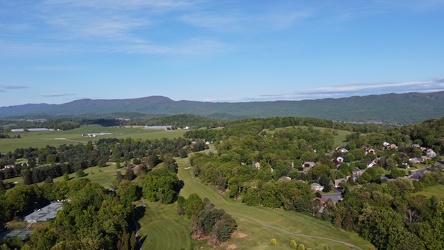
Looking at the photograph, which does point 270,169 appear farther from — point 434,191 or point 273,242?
point 273,242

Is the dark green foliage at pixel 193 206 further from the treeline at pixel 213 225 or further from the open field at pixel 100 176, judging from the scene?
the open field at pixel 100 176

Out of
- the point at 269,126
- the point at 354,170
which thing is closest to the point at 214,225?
the point at 354,170

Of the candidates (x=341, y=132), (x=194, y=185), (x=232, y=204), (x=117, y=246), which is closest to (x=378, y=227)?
(x=232, y=204)

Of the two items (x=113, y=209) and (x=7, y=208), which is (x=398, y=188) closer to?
(x=113, y=209)

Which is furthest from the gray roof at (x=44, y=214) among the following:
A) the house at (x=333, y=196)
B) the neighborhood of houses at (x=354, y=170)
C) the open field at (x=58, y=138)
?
the open field at (x=58, y=138)

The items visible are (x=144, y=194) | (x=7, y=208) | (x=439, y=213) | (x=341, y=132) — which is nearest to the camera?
(x=439, y=213)

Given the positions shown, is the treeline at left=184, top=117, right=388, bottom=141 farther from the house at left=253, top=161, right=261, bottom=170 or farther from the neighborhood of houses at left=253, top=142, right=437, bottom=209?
the house at left=253, top=161, right=261, bottom=170

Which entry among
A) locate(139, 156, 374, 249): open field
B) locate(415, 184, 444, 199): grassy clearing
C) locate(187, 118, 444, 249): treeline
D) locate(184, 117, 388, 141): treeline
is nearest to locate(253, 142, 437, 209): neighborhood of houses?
locate(187, 118, 444, 249): treeline
